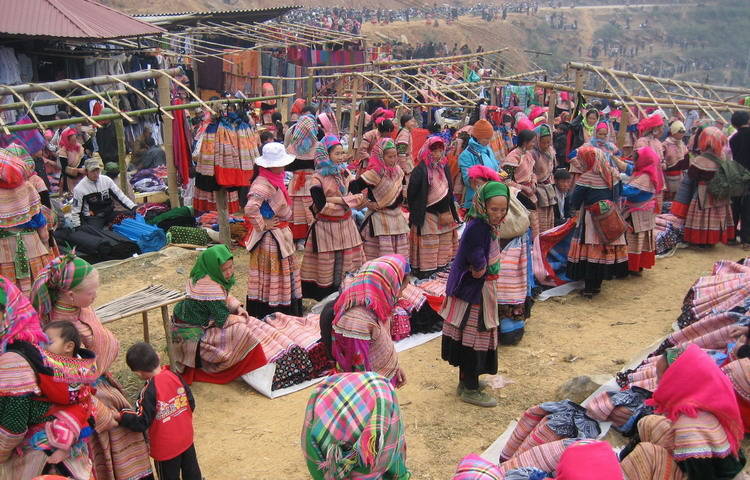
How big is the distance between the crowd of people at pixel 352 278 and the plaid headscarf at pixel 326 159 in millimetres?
21

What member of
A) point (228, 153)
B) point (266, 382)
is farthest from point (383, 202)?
point (266, 382)

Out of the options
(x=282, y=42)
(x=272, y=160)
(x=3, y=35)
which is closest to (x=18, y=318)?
(x=272, y=160)

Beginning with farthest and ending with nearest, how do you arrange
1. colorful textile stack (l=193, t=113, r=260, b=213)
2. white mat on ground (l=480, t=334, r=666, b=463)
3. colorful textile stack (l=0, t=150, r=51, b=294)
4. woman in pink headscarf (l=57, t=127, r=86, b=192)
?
woman in pink headscarf (l=57, t=127, r=86, b=192)
colorful textile stack (l=193, t=113, r=260, b=213)
colorful textile stack (l=0, t=150, r=51, b=294)
white mat on ground (l=480, t=334, r=666, b=463)

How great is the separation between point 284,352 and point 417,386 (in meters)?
1.11

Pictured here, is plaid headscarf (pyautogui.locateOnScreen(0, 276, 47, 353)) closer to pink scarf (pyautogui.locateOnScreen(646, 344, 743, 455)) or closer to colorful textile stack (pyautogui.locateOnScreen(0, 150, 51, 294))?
colorful textile stack (pyautogui.locateOnScreen(0, 150, 51, 294))

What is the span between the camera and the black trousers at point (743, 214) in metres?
8.67

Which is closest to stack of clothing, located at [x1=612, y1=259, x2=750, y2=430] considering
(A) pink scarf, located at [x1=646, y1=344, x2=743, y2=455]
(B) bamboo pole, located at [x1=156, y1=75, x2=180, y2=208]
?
(A) pink scarf, located at [x1=646, y1=344, x2=743, y2=455]

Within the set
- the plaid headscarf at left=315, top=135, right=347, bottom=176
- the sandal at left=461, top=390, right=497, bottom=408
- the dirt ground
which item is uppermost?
the plaid headscarf at left=315, top=135, right=347, bottom=176

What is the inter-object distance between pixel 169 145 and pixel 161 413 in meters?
5.36

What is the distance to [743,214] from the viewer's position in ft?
28.7

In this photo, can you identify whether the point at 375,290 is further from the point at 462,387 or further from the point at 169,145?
the point at 169,145

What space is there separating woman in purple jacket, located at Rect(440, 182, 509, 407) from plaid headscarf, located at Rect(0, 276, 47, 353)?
2677mm

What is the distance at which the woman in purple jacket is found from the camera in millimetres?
4633

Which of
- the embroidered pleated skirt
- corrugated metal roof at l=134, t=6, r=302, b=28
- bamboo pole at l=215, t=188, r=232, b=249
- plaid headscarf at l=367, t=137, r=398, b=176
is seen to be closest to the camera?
the embroidered pleated skirt
